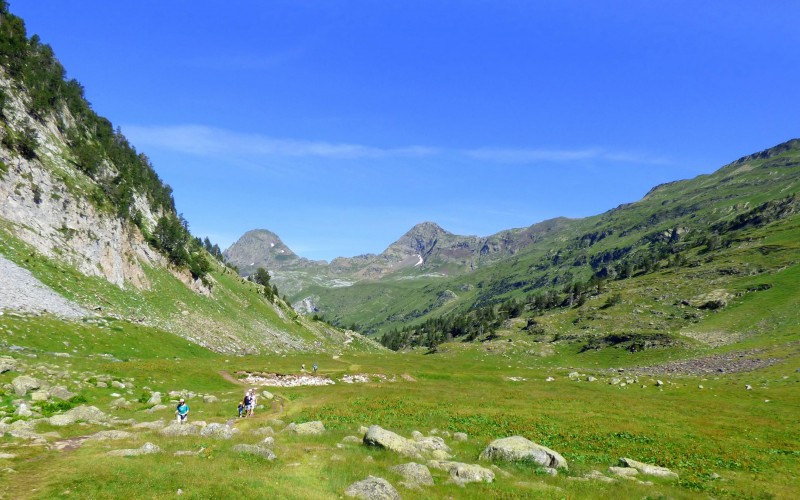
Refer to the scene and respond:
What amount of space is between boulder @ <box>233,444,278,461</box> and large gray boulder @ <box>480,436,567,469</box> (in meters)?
13.6

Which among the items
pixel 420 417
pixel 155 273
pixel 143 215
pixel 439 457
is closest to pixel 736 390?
pixel 420 417

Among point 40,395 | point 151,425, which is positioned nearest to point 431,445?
point 151,425

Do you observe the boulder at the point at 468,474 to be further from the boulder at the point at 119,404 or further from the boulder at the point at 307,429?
the boulder at the point at 119,404

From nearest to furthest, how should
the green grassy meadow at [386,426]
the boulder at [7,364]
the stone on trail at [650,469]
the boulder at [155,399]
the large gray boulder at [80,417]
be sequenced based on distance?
the green grassy meadow at [386,426] < the stone on trail at [650,469] < the large gray boulder at [80,417] < the boulder at [7,364] < the boulder at [155,399]

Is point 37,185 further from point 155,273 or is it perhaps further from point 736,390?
point 736,390

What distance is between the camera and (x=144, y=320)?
3137 inches

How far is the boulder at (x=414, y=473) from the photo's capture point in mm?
22995

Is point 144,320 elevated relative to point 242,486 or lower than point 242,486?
elevated

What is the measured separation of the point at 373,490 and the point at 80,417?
923 inches

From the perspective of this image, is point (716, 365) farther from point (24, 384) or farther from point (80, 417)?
point (24, 384)

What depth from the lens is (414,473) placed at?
23562 millimetres

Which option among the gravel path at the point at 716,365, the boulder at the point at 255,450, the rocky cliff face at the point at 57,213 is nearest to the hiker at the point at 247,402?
the boulder at the point at 255,450

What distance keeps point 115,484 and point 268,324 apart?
11255 cm

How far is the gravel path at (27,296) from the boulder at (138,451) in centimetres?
4457
